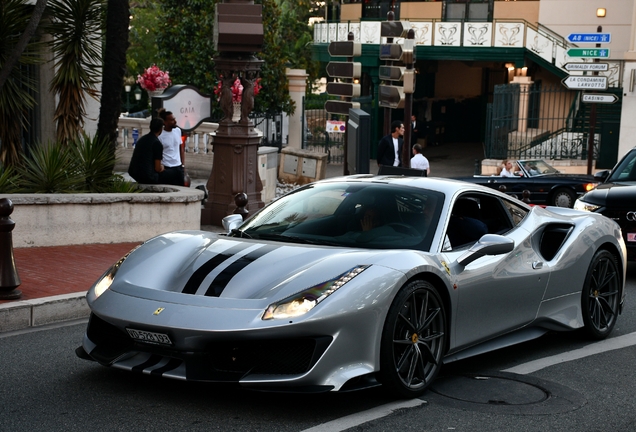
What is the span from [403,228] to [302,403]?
1500 mm

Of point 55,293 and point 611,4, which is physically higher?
point 611,4

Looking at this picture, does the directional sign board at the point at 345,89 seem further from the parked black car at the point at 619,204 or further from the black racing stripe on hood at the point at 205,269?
the black racing stripe on hood at the point at 205,269

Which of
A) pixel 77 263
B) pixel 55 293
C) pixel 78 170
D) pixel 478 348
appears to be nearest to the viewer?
pixel 478 348

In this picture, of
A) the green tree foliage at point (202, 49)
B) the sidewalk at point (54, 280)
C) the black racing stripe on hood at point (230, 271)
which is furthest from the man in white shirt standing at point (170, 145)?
the green tree foliage at point (202, 49)

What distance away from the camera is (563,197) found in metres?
20.5

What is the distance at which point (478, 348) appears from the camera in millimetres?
6500

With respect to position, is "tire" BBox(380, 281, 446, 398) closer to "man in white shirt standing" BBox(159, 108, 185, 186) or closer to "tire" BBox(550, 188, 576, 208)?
"man in white shirt standing" BBox(159, 108, 185, 186)

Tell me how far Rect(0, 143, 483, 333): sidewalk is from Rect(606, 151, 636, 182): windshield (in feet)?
21.3

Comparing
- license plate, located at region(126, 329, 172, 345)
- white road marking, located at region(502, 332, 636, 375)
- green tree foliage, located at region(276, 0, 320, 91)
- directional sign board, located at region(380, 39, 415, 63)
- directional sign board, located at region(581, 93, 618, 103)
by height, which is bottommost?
white road marking, located at region(502, 332, 636, 375)

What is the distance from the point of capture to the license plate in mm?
5227

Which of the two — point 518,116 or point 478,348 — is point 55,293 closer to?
point 478,348

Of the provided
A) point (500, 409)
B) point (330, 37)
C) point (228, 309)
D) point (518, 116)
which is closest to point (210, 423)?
point (228, 309)

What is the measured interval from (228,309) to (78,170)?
24.1ft

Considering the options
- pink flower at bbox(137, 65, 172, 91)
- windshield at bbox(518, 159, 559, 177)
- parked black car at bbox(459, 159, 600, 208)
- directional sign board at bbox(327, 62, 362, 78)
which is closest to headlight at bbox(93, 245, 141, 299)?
directional sign board at bbox(327, 62, 362, 78)
